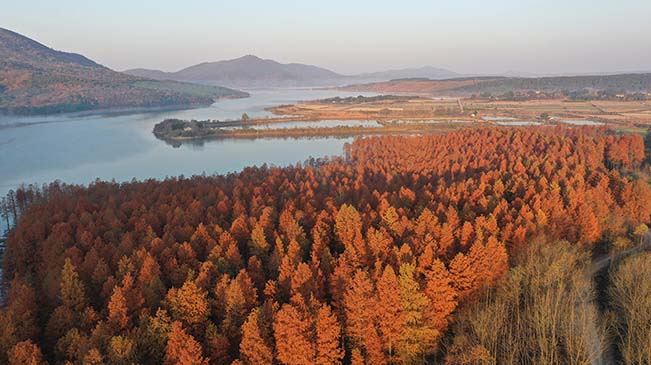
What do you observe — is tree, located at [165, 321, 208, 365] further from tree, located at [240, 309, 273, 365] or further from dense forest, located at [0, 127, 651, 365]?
tree, located at [240, 309, 273, 365]

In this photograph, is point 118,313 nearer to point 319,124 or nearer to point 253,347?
point 253,347

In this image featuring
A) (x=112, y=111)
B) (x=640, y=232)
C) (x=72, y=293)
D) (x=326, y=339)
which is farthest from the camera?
(x=112, y=111)

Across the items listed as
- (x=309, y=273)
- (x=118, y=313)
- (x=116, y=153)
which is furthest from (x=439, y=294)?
(x=116, y=153)

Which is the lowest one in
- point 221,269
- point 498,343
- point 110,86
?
point 498,343

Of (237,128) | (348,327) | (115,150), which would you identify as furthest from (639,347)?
(237,128)

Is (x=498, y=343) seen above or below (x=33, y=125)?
below

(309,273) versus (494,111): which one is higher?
(494,111)

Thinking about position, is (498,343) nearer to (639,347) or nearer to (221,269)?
(639,347)
